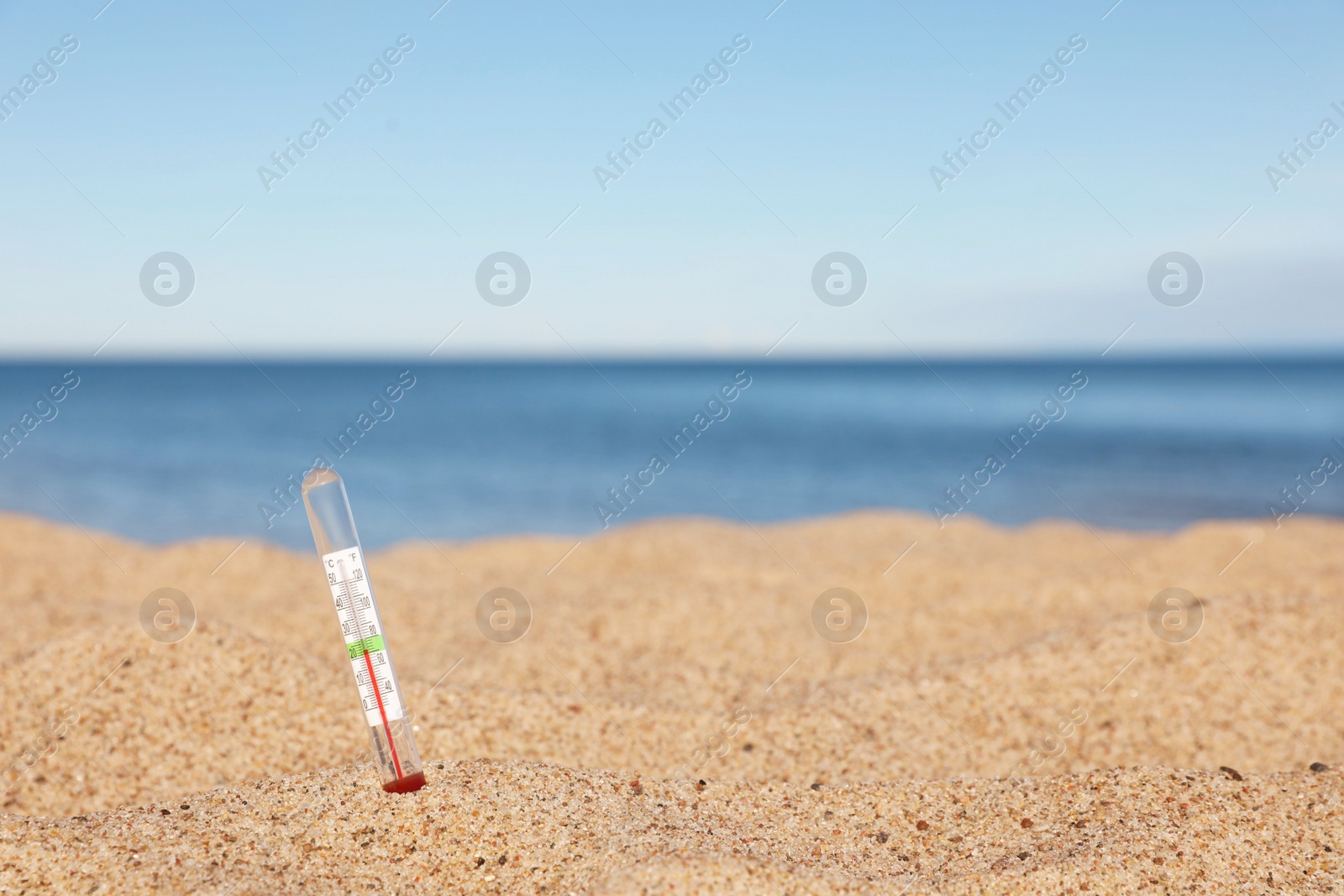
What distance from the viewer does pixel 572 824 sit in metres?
2.96

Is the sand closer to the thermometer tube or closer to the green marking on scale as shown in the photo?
the thermometer tube

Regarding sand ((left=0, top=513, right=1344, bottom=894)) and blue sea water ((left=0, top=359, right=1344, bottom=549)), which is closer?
sand ((left=0, top=513, right=1344, bottom=894))

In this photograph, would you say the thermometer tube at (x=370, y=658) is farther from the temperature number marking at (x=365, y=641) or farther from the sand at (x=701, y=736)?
the sand at (x=701, y=736)

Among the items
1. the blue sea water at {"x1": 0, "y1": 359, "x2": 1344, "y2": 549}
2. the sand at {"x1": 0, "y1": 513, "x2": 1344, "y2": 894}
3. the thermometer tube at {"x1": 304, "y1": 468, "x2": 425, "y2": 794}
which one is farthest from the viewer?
the blue sea water at {"x1": 0, "y1": 359, "x2": 1344, "y2": 549}

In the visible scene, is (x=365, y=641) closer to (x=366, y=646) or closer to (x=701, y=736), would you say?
(x=366, y=646)

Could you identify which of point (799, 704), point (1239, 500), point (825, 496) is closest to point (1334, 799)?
point (799, 704)

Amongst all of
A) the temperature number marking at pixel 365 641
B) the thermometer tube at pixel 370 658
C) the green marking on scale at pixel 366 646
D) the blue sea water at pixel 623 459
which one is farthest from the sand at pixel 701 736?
the blue sea water at pixel 623 459

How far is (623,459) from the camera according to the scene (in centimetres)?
2639

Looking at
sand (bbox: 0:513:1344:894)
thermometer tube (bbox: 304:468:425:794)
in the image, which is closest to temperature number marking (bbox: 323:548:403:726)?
thermometer tube (bbox: 304:468:425:794)

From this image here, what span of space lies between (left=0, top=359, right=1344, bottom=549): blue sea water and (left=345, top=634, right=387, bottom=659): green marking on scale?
8.33 m

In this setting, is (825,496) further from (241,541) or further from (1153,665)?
(1153,665)

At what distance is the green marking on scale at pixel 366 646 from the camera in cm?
298

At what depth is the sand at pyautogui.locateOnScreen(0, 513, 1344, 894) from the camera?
2.79 m

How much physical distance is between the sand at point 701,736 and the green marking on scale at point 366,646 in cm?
54
